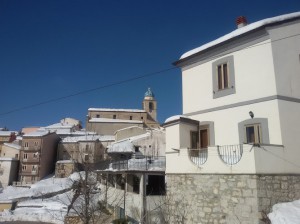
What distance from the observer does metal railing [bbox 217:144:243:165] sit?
441 inches

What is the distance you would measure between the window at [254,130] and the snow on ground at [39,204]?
45.6ft

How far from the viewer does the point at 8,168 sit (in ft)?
161

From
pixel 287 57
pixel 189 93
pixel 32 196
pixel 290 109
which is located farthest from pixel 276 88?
pixel 32 196

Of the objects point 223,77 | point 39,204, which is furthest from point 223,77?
point 39,204

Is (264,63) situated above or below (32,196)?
above

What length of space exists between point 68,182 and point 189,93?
3021cm

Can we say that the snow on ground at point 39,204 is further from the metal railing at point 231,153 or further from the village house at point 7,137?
the village house at point 7,137

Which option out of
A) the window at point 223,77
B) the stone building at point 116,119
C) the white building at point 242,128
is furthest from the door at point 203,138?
the stone building at point 116,119

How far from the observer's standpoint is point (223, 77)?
1407 centimetres

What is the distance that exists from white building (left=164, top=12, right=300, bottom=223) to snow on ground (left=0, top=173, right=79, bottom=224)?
37.3 ft

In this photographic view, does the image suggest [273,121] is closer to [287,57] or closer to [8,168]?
[287,57]

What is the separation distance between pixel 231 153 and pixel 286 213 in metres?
3.37

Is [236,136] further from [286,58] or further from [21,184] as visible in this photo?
[21,184]

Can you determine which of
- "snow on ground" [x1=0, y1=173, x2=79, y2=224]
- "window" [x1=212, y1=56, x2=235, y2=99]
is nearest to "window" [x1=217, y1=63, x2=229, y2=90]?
"window" [x1=212, y1=56, x2=235, y2=99]
